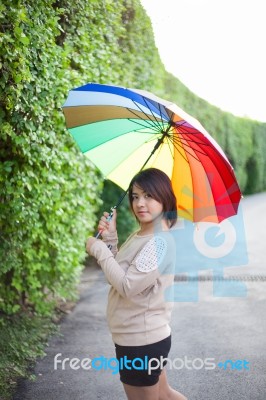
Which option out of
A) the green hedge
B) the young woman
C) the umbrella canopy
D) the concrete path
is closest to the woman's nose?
the young woman

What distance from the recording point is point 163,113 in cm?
296

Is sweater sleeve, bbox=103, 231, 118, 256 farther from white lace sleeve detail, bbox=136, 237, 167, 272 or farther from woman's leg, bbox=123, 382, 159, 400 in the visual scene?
woman's leg, bbox=123, 382, 159, 400

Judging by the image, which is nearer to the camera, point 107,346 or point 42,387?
point 42,387

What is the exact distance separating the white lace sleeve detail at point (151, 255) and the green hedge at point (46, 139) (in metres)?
1.76

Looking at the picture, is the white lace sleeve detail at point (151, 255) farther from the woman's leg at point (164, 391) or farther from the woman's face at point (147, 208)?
the woman's leg at point (164, 391)

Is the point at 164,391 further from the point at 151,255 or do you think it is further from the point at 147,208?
the point at 147,208

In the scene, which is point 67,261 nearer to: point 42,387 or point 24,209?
point 24,209

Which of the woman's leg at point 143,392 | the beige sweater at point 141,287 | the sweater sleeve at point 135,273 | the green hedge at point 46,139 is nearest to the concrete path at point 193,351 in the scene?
the green hedge at point 46,139

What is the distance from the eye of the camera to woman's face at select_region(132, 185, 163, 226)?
2706mm

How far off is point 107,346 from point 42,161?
6.30 ft

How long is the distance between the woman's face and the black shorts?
2.17 feet

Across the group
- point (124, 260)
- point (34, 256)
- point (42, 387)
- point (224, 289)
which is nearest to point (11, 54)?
point (124, 260)

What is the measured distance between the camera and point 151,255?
8.32ft

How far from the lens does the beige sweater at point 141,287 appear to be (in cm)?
250
